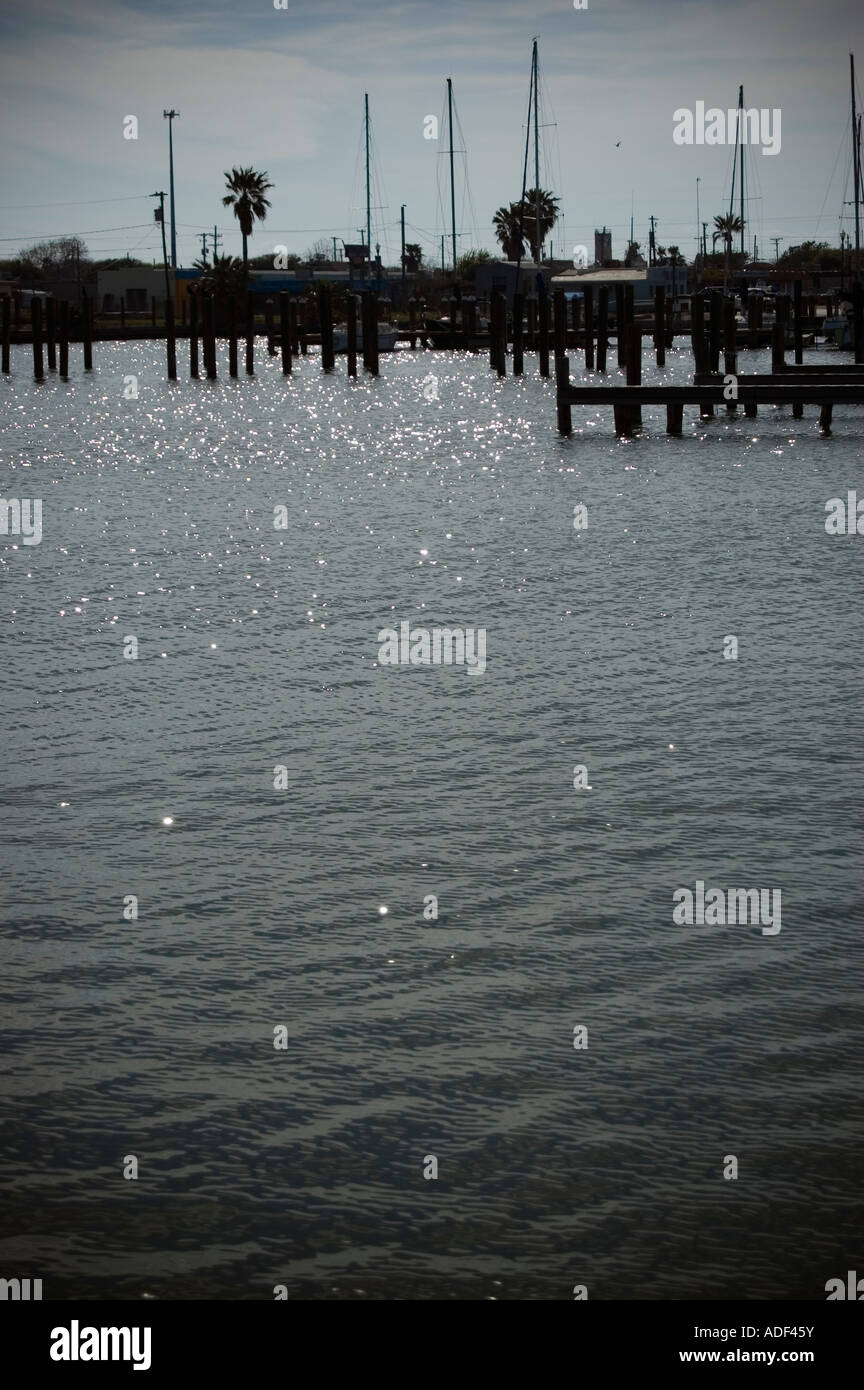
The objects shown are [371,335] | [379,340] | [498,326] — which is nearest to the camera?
[498,326]

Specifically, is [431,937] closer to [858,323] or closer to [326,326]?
[858,323]

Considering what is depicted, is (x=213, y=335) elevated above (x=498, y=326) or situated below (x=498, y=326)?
below

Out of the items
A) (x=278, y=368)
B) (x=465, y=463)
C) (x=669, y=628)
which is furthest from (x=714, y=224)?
(x=669, y=628)

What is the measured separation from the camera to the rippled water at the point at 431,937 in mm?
5922

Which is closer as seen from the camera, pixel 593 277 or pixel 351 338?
pixel 351 338

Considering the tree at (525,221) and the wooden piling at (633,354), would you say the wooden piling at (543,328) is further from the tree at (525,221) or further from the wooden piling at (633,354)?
the tree at (525,221)

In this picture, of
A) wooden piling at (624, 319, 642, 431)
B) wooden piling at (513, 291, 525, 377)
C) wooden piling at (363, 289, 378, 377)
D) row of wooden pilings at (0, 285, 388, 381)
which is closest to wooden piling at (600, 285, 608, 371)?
wooden piling at (513, 291, 525, 377)

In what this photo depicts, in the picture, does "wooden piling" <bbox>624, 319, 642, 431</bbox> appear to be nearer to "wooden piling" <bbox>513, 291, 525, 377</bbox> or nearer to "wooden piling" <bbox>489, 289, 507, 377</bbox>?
"wooden piling" <bbox>489, 289, 507, 377</bbox>

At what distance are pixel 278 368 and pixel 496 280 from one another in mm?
46356

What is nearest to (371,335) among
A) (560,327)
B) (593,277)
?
(560,327)

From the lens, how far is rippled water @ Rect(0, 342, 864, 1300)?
5922mm

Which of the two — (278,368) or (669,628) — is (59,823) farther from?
(278,368)

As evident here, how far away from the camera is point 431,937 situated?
8.42 meters

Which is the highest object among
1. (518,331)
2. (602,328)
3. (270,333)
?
(270,333)
